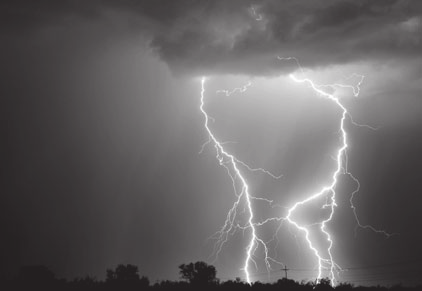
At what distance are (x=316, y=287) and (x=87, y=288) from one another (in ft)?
48.4

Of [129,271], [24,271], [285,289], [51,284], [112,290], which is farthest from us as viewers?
[129,271]

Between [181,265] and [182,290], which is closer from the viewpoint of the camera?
[182,290]

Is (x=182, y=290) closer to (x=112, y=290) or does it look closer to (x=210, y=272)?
(x=112, y=290)

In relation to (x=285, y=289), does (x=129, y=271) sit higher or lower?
higher

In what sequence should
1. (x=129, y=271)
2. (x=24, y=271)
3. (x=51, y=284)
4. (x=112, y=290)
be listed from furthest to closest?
(x=129, y=271) → (x=24, y=271) → (x=51, y=284) → (x=112, y=290)

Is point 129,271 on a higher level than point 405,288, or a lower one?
higher

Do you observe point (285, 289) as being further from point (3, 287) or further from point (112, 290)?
point (3, 287)

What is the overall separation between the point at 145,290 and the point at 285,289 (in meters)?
8.90

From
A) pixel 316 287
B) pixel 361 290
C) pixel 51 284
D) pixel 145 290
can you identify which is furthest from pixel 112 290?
pixel 361 290

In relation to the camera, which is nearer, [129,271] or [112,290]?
[112,290]

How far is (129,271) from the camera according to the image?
6184 centimetres

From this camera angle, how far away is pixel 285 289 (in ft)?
119

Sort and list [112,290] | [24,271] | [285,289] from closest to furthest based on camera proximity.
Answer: [112,290] → [285,289] → [24,271]

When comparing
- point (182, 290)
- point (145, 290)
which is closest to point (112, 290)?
point (145, 290)
